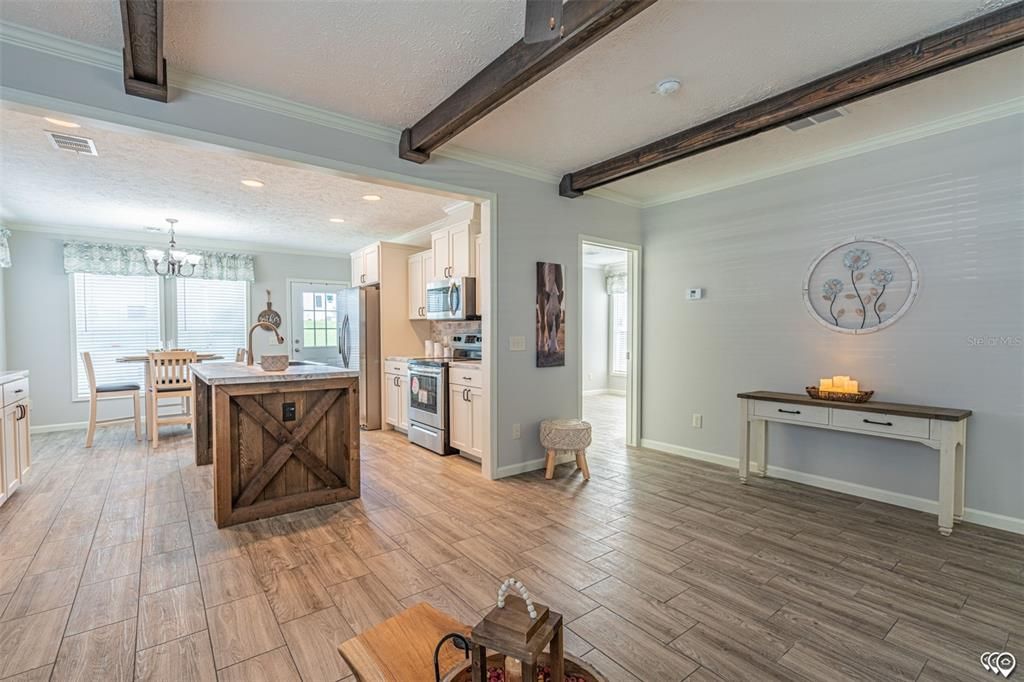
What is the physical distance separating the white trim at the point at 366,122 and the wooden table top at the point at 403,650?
9.25 ft

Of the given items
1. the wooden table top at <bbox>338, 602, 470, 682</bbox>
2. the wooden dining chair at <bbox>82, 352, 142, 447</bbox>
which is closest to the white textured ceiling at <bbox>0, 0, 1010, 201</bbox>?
the wooden table top at <bbox>338, 602, 470, 682</bbox>

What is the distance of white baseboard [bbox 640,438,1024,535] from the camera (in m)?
2.78

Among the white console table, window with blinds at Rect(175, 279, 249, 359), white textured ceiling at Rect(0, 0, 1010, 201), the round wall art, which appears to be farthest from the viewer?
window with blinds at Rect(175, 279, 249, 359)

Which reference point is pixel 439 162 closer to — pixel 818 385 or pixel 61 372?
pixel 818 385

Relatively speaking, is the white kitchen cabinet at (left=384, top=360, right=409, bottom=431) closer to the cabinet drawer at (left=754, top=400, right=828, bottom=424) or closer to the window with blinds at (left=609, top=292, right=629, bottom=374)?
the cabinet drawer at (left=754, top=400, right=828, bottom=424)

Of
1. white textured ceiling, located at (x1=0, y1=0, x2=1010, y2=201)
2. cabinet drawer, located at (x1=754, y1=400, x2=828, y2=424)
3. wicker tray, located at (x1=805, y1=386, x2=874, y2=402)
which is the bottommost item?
cabinet drawer, located at (x1=754, y1=400, x2=828, y2=424)

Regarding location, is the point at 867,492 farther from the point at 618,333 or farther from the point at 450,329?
the point at 618,333

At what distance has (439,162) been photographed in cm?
340

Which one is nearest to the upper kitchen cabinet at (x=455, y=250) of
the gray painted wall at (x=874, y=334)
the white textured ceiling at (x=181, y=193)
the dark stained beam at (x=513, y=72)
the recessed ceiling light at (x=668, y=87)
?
the white textured ceiling at (x=181, y=193)

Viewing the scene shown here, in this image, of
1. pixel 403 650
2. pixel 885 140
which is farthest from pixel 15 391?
pixel 885 140

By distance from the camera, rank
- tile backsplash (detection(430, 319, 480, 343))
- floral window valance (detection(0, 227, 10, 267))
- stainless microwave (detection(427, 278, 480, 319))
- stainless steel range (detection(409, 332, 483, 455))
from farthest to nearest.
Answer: tile backsplash (detection(430, 319, 480, 343)) → floral window valance (detection(0, 227, 10, 267)) → stainless microwave (detection(427, 278, 480, 319)) → stainless steel range (detection(409, 332, 483, 455))

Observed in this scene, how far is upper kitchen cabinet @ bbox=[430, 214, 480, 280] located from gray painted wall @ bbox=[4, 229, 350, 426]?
4.68 metres

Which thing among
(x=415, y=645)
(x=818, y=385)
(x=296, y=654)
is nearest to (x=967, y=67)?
(x=818, y=385)

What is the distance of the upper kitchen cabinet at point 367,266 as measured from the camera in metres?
5.83
